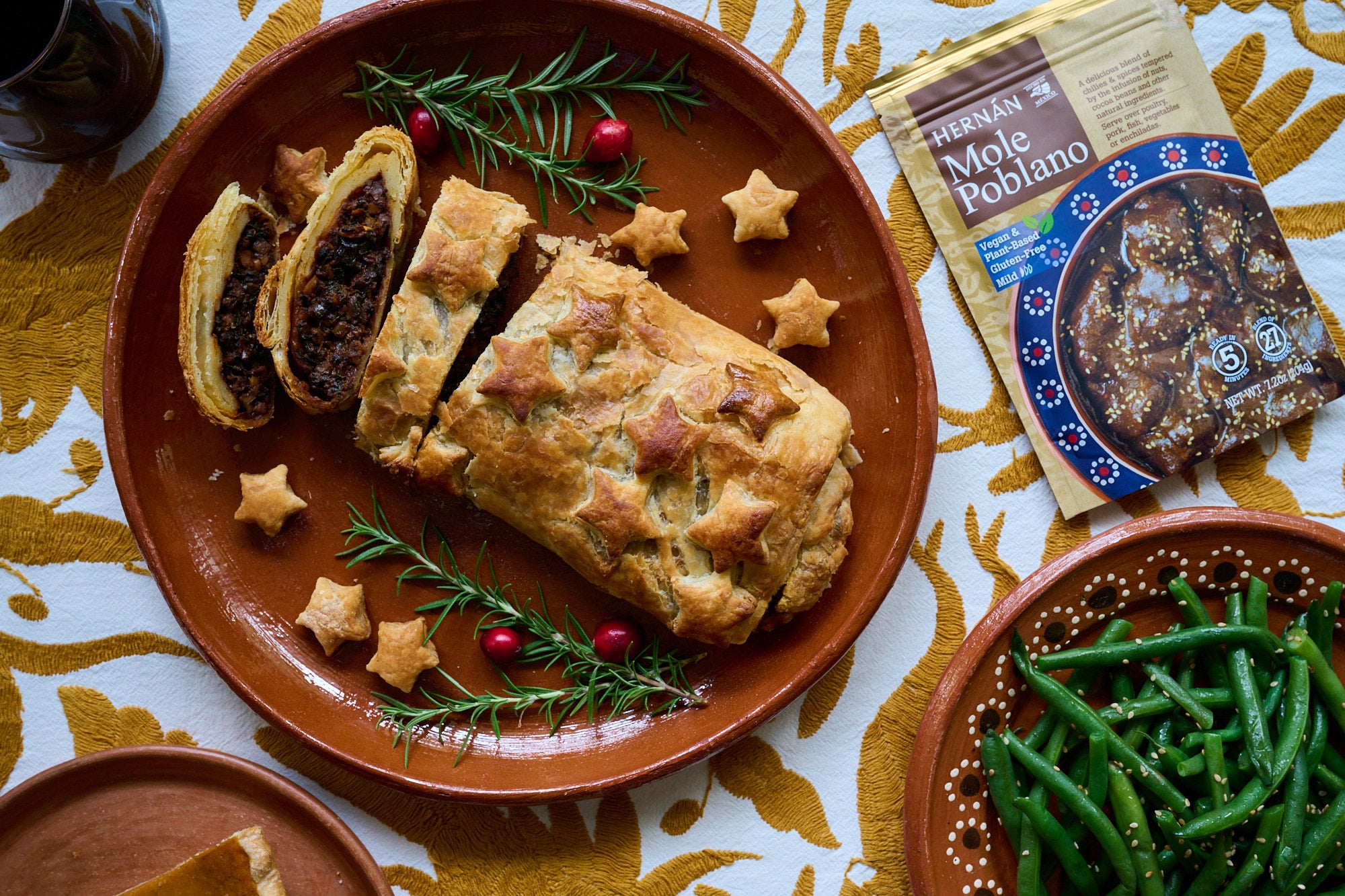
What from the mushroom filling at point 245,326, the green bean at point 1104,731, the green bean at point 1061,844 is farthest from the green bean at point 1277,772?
the mushroom filling at point 245,326

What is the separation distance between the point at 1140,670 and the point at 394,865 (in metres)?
2.87

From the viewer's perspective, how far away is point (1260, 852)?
9.70ft

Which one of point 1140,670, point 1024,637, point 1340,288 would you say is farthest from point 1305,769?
point 1340,288

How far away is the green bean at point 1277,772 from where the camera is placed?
2.89m

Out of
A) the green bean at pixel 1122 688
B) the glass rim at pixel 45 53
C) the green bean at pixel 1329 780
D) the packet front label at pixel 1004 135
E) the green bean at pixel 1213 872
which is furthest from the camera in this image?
the packet front label at pixel 1004 135

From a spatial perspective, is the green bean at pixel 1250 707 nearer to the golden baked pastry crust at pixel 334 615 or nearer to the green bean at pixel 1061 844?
the green bean at pixel 1061 844

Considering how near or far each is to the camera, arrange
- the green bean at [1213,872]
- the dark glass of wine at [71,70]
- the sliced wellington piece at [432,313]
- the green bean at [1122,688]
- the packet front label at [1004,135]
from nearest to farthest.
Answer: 1. the dark glass of wine at [71,70]
2. the sliced wellington piece at [432,313]
3. the green bean at [1213,872]
4. the green bean at [1122,688]
5. the packet front label at [1004,135]

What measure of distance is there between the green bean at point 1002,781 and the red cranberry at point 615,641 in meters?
1.32

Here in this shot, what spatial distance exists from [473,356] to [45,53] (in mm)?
1506

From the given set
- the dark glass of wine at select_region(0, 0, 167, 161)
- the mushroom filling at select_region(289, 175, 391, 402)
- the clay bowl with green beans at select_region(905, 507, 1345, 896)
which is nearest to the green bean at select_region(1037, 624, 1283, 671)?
the clay bowl with green beans at select_region(905, 507, 1345, 896)

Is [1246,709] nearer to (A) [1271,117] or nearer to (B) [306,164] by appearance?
(A) [1271,117]

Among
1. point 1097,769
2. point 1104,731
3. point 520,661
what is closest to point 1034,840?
point 1097,769

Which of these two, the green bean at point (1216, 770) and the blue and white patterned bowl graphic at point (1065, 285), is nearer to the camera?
the green bean at point (1216, 770)

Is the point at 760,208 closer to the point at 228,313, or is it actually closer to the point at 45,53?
the point at 228,313
